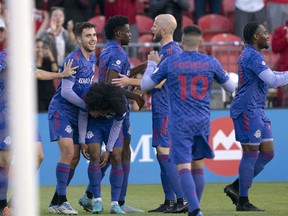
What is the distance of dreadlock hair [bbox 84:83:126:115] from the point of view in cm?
1038

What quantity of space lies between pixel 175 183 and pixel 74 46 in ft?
21.3

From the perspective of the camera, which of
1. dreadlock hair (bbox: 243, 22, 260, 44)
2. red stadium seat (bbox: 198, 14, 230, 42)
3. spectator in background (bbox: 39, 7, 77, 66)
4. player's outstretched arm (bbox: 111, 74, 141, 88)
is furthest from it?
red stadium seat (bbox: 198, 14, 230, 42)

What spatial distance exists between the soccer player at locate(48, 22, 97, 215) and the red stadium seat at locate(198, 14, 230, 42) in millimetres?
8325

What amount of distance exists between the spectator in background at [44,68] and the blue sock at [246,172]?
212 inches

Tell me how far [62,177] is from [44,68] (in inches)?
215

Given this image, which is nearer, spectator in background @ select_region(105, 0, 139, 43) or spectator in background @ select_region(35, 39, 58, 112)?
spectator in background @ select_region(35, 39, 58, 112)

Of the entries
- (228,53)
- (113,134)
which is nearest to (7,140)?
(113,134)

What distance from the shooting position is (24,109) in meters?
4.89

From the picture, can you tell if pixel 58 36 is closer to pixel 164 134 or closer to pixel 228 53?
pixel 228 53

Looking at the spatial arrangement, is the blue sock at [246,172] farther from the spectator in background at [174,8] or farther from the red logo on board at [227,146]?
the spectator in background at [174,8]

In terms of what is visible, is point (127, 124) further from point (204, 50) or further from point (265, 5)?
point (265, 5)

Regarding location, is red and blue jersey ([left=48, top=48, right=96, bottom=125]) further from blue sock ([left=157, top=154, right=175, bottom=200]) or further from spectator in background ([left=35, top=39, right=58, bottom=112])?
spectator in background ([left=35, top=39, right=58, bottom=112])

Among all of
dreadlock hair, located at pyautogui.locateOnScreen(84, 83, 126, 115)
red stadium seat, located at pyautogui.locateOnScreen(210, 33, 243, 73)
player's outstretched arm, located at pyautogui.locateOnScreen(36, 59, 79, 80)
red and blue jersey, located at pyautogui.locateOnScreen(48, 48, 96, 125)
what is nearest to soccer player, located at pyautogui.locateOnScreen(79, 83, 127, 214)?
dreadlock hair, located at pyautogui.locateOnScreen(84, 83, 126, 115)

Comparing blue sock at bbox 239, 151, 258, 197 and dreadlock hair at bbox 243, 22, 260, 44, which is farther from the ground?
dreadlock hair at bbox 243, 22, 260, 44
